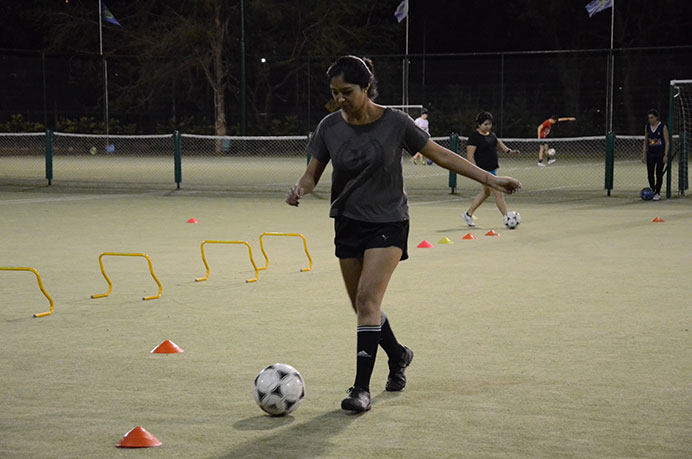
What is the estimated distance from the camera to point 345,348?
755 centimetres

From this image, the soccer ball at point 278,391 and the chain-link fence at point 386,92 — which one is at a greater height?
the chain-link fence at point 386,92

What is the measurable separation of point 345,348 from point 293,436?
213 cm

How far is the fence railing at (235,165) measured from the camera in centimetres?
2495

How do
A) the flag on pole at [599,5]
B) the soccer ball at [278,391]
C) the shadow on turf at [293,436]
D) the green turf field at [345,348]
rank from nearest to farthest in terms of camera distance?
the shadow on turf at [293,436] → the green turf field at [345,348] → the soccer ball at [278,391] → the flag on pole at [599,5]

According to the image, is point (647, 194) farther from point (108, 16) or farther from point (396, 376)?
point (108, 16)

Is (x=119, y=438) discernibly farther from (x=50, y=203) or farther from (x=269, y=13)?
(x=269, y=13)

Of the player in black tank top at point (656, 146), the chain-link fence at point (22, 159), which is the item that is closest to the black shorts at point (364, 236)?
the player in black tank top at point (656, 146)

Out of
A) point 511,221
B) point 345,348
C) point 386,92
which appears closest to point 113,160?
point 386,92

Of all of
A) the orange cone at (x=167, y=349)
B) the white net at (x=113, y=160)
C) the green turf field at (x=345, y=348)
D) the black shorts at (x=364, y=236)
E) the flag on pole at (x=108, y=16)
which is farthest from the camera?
the flag on pole at (x=108, y=16)

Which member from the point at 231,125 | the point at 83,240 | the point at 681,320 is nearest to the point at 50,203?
the point at 83,240

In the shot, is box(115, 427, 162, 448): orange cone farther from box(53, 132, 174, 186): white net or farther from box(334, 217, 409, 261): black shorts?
box(53, 132, 174, 186): white net

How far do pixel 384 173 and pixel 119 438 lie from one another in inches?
83.4

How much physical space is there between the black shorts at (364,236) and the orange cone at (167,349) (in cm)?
188

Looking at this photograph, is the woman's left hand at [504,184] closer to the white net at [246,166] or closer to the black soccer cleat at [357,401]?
the black soccer cleat at [357,401]
